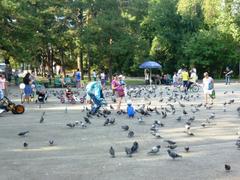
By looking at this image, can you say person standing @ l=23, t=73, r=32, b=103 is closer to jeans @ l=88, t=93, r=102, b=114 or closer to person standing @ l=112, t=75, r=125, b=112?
person standing @ l=112, t=75, r=125, b=112

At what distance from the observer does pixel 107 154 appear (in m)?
10.3

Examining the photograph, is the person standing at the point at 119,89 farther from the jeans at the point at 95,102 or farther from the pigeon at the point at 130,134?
the pigeon at the point at 130,134

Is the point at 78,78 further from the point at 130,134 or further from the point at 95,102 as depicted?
the point at 130,134

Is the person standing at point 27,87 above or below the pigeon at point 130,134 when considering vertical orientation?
above

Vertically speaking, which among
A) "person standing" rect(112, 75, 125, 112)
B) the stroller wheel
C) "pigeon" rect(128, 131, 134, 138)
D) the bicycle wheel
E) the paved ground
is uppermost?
"person standing" rect(112, 75, 125, 112)

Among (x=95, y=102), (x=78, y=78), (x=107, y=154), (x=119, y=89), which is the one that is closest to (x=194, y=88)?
(x=78, y=78)

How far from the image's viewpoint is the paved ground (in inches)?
338

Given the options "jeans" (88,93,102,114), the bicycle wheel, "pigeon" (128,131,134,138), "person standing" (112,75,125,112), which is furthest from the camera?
the bicycle wheel

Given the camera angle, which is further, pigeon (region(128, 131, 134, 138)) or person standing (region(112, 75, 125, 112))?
person standing (region(112, 75, 125, 112))

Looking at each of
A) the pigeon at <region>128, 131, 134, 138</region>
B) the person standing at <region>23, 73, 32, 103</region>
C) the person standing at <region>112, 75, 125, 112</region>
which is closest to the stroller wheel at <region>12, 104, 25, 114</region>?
the person standing at <region>112, 75, 125, 112</region>

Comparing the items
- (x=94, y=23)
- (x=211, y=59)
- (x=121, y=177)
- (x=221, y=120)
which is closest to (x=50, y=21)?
(x=94, y=23)

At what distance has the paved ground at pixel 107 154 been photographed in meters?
8.59

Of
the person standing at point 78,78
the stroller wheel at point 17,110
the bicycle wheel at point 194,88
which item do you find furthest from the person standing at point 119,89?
the person standing at point 78,78

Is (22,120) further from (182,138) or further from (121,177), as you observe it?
(121,177)
